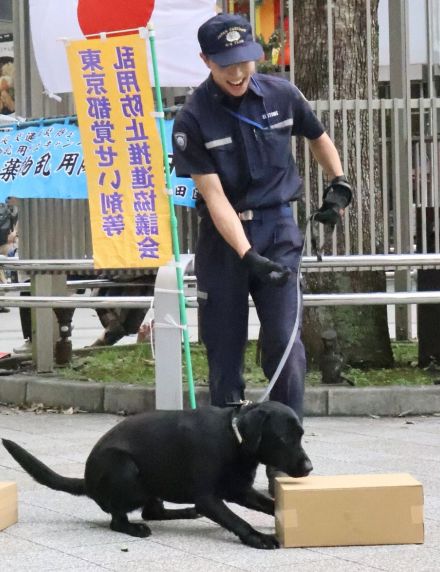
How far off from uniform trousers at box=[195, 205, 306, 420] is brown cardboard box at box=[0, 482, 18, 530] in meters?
0.93

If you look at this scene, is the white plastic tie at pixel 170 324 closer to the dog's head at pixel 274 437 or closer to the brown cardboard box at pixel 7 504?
the brown cardboard box at pixel 7 504

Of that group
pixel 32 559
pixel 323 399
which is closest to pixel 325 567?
pixel 32 559

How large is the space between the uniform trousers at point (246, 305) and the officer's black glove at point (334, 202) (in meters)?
0.14

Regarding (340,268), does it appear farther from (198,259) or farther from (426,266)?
(198,259)

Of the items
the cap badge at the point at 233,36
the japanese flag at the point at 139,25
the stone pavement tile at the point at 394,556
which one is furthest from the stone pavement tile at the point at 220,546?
the japanese flag at the point at 139,25

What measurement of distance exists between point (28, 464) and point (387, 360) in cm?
430

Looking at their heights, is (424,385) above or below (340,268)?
below

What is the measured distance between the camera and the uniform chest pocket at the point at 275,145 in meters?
5.27

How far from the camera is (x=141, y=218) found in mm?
7129

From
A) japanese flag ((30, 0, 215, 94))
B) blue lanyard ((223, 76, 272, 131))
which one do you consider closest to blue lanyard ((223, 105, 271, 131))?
blue lanyard ((223, 76, 272, 131))

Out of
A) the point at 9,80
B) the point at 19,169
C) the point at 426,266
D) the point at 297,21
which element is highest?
the point at 9,80

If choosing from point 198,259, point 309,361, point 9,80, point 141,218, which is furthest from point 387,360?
point 9,80

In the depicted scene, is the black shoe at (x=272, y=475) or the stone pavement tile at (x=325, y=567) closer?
the stone pavement tile at (x=325, y=567)

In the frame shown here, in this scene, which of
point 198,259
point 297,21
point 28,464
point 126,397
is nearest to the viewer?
point 28,464
